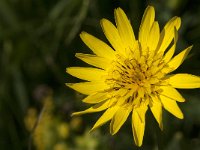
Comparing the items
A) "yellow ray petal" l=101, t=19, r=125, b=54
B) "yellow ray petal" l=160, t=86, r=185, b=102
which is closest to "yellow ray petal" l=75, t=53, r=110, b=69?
"yellow ray petal" l=101, t=19, r=125, b=54

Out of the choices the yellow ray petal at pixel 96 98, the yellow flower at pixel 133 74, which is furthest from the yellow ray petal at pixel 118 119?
the yellow ray petal at pixel 96 98

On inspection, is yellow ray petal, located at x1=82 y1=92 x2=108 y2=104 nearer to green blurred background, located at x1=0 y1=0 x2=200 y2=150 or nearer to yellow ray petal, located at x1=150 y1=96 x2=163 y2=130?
yellow ray petal, located at x1=150 y1=96 x2=163 y2=130

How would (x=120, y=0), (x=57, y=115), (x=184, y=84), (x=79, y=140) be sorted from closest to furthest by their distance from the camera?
(x=184, y=84) < (x=79, y=140) < (x=57, y=115) < (x=120, y=0)

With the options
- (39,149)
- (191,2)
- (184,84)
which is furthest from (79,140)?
(191,2)

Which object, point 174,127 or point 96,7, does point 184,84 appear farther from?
point 96,7

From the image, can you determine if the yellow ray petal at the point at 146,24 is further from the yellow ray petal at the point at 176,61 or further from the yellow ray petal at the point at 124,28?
the yellow ray petal at the point at 176,61

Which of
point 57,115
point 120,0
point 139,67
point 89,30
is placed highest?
point 120,0
